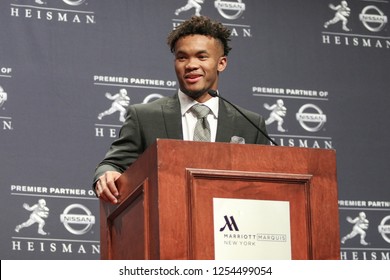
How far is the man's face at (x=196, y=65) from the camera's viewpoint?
3721 millimetres

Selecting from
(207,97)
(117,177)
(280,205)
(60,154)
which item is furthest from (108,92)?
(280,205)

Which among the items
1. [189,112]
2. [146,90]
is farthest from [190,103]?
[146,90]

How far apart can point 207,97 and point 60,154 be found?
4.95 feet

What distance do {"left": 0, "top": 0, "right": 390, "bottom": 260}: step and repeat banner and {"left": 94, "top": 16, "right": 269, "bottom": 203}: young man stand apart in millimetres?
1375

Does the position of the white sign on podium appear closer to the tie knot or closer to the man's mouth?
the tie knot

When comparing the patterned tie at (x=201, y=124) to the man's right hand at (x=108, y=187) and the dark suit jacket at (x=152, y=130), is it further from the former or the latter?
the man's right hand at (x=108, y=187)

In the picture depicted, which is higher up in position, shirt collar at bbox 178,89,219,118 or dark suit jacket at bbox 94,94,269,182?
shirt collar at bbox 178,89,219,118

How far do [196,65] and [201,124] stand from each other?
0.75 ft

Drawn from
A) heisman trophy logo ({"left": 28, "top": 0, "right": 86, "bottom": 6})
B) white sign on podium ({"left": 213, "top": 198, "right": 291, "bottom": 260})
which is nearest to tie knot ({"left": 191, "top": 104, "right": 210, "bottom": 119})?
white sign on podium ({"left": 213, "top": 198, "right": 291, "bottom": 260})

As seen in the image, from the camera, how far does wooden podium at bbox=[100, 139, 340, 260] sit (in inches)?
117

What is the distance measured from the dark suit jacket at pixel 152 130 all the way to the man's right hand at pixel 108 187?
0.58ft

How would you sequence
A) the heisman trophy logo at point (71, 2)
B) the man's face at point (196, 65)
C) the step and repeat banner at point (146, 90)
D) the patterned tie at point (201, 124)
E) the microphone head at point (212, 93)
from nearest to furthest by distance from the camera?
the microphone head at point (212, 93) < the patterned tie at point (201, 124) < the man's face at point (196, 65) < the step and repeat banner at point (146, 90) < the heisman trophy logo at point (71, 2)

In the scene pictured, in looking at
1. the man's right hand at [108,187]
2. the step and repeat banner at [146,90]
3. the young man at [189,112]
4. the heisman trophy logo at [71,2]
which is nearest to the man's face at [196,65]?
the young man at [189,112]
